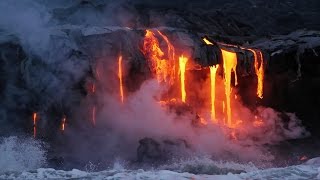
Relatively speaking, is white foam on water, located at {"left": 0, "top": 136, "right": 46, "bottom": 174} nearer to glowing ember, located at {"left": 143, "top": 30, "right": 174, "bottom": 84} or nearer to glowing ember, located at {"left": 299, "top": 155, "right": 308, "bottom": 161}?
glowing ember, located at {"left": 143, "top": 30, "right": 174, "bottom": 84}

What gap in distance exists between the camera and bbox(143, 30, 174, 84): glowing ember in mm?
14797

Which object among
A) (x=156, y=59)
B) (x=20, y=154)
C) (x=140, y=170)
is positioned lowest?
(x=140, y=170)

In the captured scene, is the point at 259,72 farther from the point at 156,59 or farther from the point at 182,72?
the point at 156,59


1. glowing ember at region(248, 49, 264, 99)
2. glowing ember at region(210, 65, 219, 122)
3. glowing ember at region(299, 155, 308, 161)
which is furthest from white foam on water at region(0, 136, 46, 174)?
glowing ember at region(248, 49, 264, 99)

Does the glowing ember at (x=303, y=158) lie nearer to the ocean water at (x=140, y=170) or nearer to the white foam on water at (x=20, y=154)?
the ocean water at (x=140, y=170)

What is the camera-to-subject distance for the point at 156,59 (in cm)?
1491

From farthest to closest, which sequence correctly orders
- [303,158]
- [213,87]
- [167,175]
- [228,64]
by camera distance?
[213,87], [228,64], [303,158], [167,175]

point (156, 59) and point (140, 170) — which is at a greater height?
point (156, 59)

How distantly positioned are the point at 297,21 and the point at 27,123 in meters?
11.5

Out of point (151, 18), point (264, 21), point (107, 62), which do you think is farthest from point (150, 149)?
point (264, 21)

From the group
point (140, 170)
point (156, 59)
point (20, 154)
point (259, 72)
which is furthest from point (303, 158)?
point (20, 154)

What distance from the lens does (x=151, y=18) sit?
16625 millimetres

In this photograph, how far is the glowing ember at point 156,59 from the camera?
14.8m

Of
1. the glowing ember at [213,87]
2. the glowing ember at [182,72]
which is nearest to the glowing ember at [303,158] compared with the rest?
the glowing ember at [213,87]
